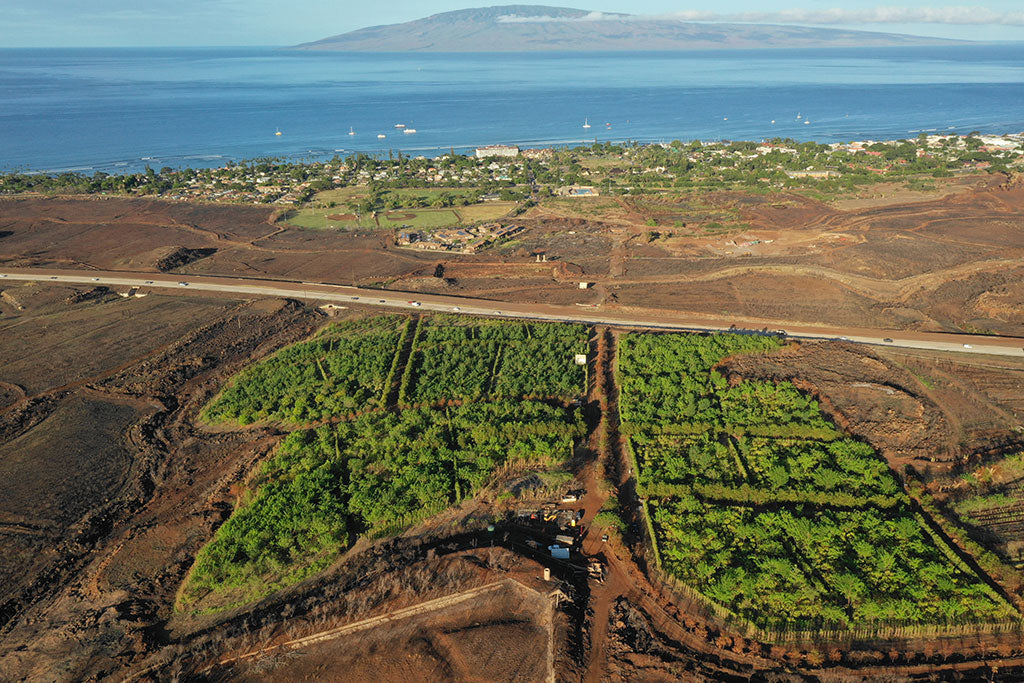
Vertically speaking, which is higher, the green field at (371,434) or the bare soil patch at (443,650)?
the green field at (371,434)

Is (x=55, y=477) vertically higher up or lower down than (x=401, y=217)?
lower down

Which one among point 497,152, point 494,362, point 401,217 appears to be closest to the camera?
point 494,362

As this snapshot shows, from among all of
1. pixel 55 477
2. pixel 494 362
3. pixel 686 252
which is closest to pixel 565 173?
pixel 686 252

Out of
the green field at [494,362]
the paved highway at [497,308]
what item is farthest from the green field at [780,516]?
the paved highway at [497,308]

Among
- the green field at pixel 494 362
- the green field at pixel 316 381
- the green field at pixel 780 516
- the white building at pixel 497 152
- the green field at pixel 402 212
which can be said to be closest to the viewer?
the green field at pixel 780 516

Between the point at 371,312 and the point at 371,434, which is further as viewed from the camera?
the point at 371,312

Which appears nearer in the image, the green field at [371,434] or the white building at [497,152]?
the green field at [371,434]

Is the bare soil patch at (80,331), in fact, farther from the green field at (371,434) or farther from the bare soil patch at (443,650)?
the bare soil patch at (443,650)

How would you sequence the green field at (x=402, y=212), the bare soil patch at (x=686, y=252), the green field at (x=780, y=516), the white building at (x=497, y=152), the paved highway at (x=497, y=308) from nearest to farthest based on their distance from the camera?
the green field at (x=780, y=516)
the paved highway at (x=497, y=308)
the bare soil patch at (x=686, y=252)
the green field at (x=402, y=212)
the white building at (x=497, y=152)

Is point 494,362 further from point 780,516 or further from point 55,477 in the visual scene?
point 55,477
